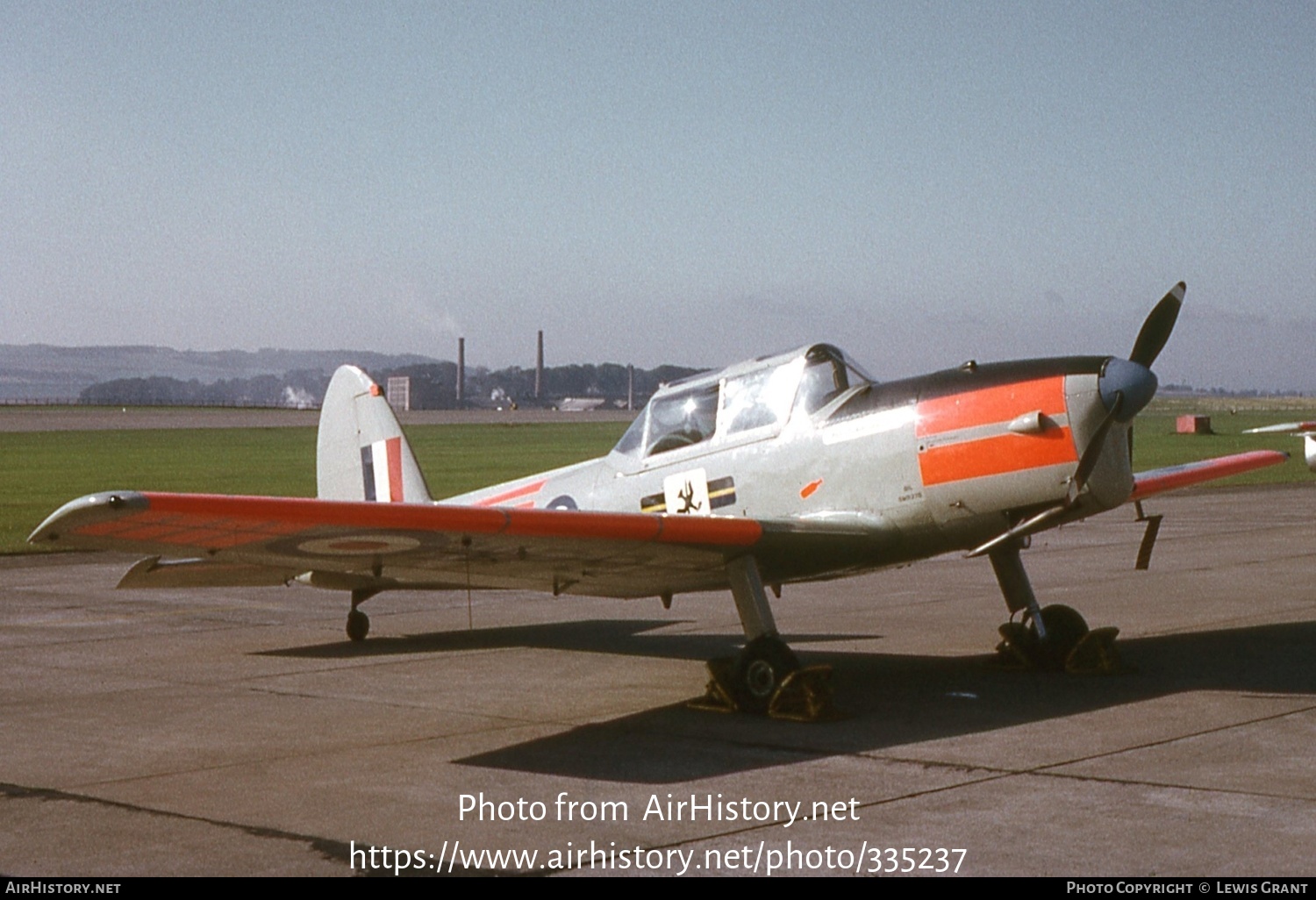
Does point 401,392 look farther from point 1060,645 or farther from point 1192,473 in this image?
point 1060,645

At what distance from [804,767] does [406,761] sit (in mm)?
2020

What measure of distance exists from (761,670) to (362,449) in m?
4.87

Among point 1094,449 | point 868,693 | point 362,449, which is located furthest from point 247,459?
point 1094,449

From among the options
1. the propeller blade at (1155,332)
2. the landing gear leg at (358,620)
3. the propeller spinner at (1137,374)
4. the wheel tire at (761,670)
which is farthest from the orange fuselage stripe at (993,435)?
the landing gear leg at (358,620)

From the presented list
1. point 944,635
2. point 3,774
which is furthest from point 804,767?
point 944,635

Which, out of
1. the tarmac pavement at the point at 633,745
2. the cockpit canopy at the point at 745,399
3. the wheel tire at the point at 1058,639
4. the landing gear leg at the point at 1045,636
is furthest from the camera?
the wheel tire at the point at 1058,639

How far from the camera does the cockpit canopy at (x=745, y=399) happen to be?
Answer: 973 cm

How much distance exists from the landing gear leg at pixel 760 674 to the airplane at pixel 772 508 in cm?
1

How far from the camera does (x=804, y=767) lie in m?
7.26

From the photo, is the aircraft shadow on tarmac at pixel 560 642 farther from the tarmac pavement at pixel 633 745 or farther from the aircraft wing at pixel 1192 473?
the aircraft wing at pixel 1192 473

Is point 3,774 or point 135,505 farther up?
point 135,505

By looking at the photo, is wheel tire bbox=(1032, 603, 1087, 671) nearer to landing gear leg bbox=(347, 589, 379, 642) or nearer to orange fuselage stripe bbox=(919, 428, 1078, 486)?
orange fuselage stripe bbox=(919, 428, 1078, 486)
